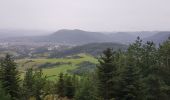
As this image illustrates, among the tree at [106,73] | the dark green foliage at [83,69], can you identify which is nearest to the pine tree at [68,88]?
the tree at [106,73]

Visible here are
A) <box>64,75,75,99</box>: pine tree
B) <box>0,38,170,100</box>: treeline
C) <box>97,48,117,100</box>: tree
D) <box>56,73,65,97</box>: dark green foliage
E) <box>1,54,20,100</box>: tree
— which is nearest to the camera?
<box>97,48,117,100</box>: tree

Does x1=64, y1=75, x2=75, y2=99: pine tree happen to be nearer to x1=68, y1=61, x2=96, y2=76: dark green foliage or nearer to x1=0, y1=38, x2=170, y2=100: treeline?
x1=0, y1=38, x2=170, y2=100: treeline

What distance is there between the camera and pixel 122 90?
34.7 meters

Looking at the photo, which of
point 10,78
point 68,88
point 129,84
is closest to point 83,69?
point 68,88

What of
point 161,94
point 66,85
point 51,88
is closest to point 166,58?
point 161,94

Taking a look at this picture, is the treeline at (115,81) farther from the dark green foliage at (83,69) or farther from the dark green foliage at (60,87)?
the dark green foliage at (83,69)

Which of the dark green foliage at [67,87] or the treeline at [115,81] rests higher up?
the treeline at [115,81]

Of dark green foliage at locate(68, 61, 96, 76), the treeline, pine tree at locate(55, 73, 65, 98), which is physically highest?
the treeline

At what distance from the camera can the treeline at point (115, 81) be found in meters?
34.7

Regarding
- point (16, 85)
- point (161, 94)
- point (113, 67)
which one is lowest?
point (161, 94)

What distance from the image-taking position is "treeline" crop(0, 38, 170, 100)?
34719 millimetres

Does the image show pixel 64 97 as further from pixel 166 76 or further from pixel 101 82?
pixel 101 82

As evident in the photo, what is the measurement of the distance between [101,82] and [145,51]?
991 inches

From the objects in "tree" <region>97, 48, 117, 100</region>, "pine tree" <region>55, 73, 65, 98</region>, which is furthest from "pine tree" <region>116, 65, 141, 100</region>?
"pine tree" <region>55, 73, 65, 98</region>
